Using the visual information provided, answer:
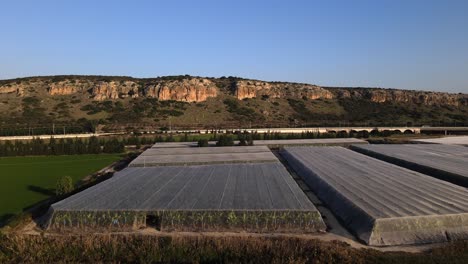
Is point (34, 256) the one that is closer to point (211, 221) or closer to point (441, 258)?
point (211, 221)

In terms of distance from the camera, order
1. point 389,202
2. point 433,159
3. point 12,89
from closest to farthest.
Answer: point 389,202, point 433,159, point 12,89

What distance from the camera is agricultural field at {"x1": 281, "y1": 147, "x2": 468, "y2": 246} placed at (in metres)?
13.7

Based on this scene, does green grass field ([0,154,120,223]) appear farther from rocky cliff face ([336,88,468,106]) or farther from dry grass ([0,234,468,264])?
rocky cliff face ([336,88,468,106])

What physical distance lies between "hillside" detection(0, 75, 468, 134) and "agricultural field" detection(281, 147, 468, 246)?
4704 centimetres

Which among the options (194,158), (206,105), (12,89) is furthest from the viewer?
(12,89)

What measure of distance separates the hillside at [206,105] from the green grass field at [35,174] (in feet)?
80.9

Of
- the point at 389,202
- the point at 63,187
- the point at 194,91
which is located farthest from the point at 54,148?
the point at 194,91

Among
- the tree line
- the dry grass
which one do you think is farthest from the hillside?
the dry grass

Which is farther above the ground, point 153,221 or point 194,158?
point 194,158

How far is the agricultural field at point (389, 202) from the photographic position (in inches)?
539

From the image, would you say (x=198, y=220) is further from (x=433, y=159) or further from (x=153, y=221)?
(x=433, y=159)

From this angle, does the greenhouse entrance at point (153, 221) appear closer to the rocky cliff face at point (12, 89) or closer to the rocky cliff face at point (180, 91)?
the rocky cliff face at point (180, 91)

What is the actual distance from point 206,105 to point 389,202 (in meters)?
71.6

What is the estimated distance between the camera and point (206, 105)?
86688mm
